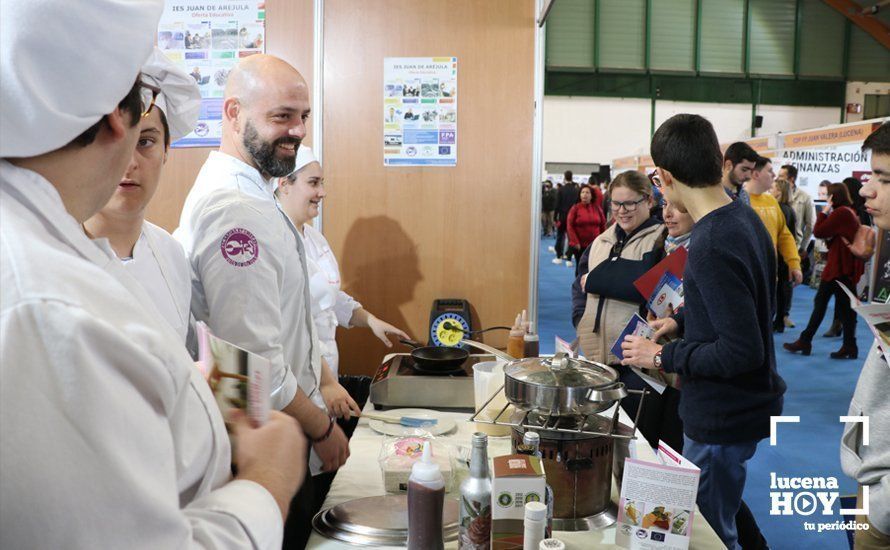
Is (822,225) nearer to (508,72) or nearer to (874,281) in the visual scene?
(874,281)

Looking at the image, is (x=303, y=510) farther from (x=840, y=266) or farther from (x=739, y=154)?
(x=840, y=266)

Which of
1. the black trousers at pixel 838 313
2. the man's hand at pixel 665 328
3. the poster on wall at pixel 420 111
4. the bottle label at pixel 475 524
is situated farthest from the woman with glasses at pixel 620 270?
the black trousers at pixel 838 313

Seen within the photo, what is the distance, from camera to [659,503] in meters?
1.25

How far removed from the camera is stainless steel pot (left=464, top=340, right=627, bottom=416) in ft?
4.42

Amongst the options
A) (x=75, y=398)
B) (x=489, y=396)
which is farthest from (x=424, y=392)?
(x=75, y=398)

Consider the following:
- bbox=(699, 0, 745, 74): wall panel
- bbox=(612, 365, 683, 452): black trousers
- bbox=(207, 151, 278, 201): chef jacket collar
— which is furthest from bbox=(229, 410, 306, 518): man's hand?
bbox=(699, 0, 745, 74): wall panel

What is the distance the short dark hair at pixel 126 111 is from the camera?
71cm

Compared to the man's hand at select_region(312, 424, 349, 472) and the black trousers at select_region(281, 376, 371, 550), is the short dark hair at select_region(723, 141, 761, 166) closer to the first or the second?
the black trousers at select_region(281, 376, 371, 550)

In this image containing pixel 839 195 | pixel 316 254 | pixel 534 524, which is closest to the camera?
pixel 534 524

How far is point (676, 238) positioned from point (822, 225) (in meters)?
4.24

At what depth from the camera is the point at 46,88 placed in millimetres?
645

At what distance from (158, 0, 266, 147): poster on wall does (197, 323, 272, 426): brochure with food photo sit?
268 centimetres

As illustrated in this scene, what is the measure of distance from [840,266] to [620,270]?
4456 mm

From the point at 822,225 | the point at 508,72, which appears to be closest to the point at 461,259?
the point at 508,72
